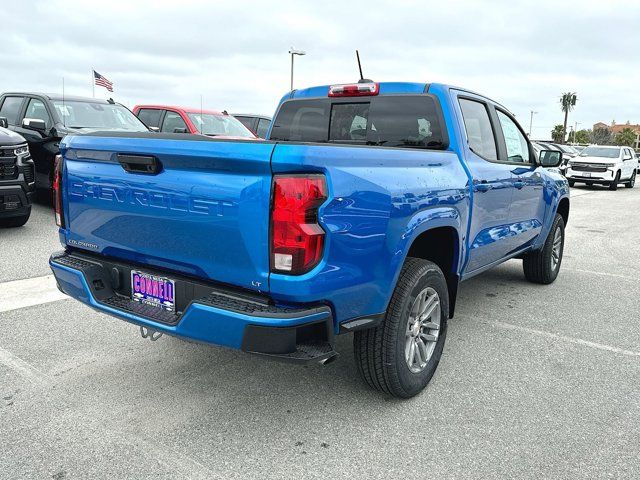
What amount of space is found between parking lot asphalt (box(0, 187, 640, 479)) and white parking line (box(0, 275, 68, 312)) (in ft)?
0.53

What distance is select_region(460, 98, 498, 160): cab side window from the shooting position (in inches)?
157

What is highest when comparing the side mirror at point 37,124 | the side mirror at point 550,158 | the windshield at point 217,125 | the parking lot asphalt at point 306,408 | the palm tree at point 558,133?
the palm tree at point 558,133

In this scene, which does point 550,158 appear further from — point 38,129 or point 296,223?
point 38,129

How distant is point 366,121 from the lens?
4.06m

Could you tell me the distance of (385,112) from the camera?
13.0 ft

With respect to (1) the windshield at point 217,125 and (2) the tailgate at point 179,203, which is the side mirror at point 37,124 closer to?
(1) the windshield at point 217,125

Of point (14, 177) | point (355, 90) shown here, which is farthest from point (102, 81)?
point (355, 90)

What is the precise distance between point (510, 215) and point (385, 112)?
142 centimetres

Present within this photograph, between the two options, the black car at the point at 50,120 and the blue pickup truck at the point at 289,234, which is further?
the black car at the point at 50,120

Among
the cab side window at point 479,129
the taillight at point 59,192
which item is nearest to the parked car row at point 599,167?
the cab side window at point 479,129

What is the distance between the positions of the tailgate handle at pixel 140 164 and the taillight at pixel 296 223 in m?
0.69

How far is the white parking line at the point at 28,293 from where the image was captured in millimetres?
4605

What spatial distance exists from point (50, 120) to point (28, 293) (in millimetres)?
4708

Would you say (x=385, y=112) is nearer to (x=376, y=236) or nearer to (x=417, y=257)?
(x=417, y=257)
